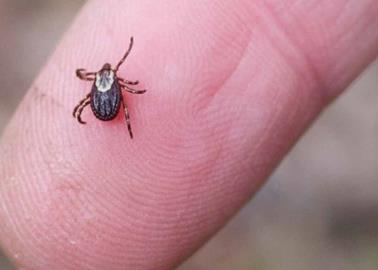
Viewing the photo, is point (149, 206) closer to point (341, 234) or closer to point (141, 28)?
point (141, 28)

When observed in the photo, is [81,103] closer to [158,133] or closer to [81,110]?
[81,110]

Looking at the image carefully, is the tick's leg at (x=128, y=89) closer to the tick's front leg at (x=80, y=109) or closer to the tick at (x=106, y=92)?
the tick at (x=106, y=92)

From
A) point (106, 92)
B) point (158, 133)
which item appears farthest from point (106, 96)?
point (158, 133)

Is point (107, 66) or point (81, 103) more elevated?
point (107, 66)

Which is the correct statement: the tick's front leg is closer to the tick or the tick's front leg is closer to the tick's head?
the tick

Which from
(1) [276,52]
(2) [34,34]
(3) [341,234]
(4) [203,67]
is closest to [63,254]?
(4) [203,67]

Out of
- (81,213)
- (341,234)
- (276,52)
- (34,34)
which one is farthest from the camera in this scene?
(34,34)

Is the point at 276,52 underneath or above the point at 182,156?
above

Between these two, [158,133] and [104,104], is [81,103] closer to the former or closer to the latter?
[104,104]
